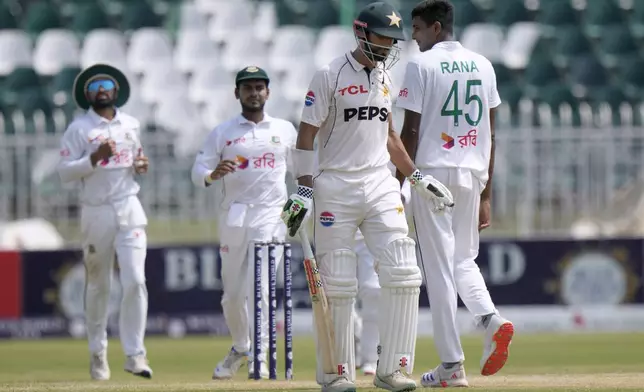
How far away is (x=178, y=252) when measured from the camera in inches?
564

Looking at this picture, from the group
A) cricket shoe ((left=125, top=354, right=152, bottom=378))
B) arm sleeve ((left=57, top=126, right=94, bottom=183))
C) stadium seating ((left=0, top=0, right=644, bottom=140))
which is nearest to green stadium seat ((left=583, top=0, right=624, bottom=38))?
stadium seating ((left=0, top=0, right=644, bottom=140))

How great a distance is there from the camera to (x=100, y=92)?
9719 mm

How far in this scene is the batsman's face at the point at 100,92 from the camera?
9.72m

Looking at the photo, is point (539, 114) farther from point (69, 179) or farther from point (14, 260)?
point (69, 179)

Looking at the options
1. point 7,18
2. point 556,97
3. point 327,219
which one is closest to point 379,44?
point 327,219

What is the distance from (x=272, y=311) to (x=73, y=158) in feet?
6.70

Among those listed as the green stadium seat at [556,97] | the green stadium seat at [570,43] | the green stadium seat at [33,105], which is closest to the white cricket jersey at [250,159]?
the green stadium seat at [556,97]

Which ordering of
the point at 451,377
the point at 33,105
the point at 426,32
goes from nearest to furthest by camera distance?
1. the point at 451,377
2. the point at 426,32
3. the point at 33,105

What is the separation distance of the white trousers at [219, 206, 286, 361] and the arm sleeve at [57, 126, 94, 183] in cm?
109

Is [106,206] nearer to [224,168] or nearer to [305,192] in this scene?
[224,168]

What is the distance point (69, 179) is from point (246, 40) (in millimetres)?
10815

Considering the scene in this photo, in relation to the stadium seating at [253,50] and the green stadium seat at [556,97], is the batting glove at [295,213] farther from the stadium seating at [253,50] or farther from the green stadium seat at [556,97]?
the green stadium seat at [556,97]

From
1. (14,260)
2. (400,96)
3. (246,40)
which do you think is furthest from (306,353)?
(246,40)

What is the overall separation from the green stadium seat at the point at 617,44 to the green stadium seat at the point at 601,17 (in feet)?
0.36
